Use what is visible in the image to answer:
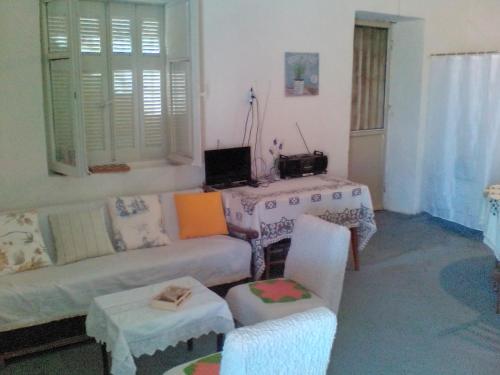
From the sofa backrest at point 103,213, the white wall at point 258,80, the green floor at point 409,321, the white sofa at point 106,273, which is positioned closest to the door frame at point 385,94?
the white wall at point 258,80

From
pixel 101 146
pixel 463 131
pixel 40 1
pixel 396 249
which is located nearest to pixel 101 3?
pixel 40 1

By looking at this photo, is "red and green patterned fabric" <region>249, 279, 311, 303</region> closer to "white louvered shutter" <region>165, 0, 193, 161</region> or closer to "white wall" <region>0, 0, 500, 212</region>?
"white louvered shutter" <region>165, 0, 193, 161</region>

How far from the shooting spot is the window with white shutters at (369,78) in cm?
561

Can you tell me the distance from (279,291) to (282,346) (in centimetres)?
123

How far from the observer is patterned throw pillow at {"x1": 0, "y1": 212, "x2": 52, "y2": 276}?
321cm

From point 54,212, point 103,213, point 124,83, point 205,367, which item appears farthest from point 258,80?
→ point 205,367

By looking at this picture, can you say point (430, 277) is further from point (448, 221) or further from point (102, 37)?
point (102, 37)

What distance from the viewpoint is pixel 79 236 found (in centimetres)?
349

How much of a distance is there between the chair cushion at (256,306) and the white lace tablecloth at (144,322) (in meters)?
0.18

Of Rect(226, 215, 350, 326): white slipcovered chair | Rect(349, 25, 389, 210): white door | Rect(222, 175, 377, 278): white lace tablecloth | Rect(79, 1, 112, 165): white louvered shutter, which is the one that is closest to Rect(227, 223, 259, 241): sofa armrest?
Rect(222, 175, 377, 278): white lace tablecloth

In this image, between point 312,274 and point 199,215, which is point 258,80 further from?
point 312,274

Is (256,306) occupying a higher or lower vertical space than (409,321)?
higher

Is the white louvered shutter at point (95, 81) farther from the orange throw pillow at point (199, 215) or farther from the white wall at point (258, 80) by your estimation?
the orange throw pillow at point (199, 215)

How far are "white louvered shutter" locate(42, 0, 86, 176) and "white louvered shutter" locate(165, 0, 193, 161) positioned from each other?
0.82 metres
